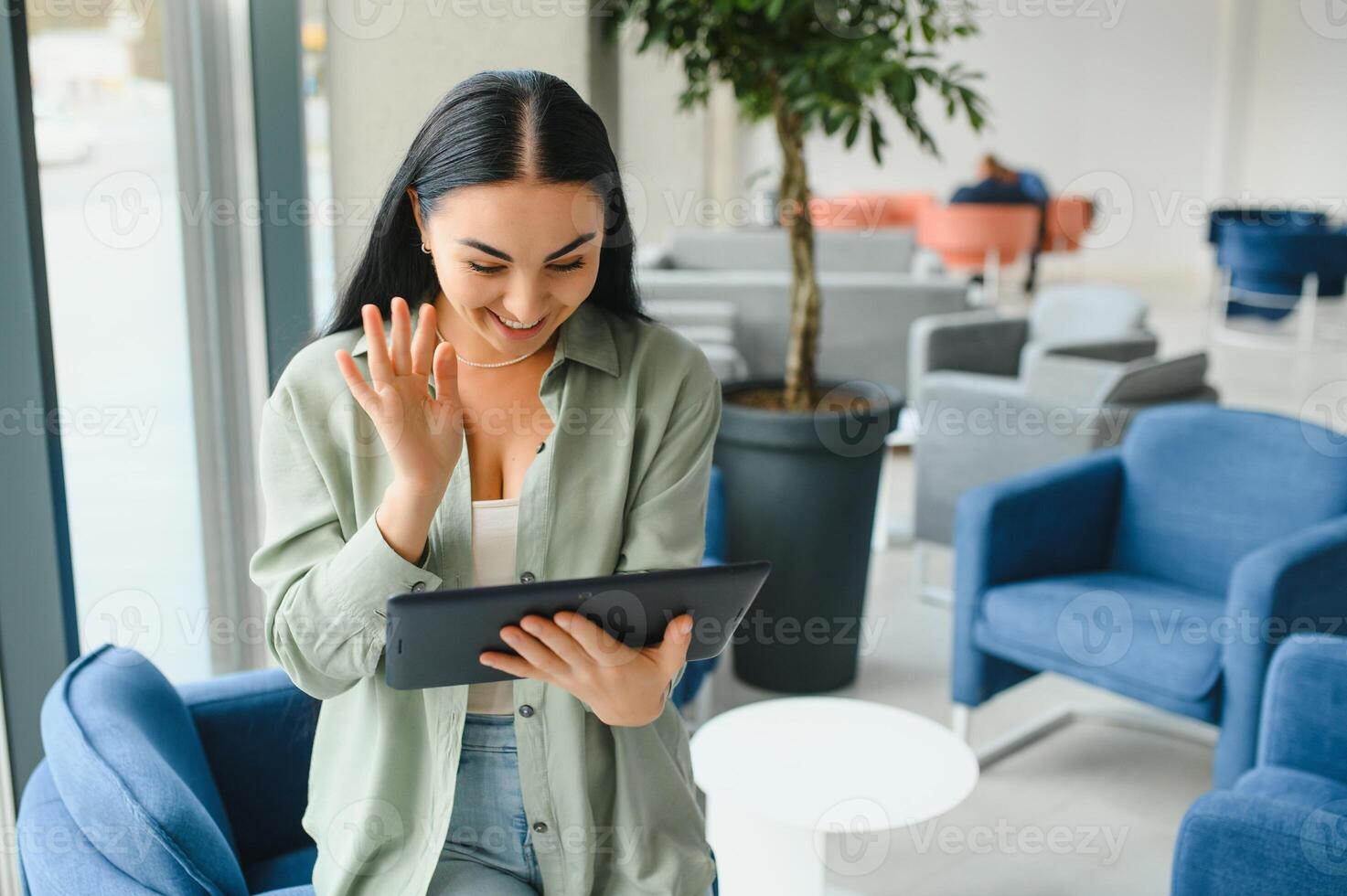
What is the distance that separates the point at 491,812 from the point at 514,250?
1.93 ft

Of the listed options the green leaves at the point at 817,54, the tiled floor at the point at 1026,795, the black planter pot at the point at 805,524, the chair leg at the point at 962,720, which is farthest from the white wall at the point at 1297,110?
the chair leg at the point at 962,720

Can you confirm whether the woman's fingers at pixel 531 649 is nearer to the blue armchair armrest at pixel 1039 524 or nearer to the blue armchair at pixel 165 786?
the blue armchair at pixel 165 786

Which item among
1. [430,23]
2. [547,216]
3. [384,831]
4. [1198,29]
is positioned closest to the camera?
[547,216]

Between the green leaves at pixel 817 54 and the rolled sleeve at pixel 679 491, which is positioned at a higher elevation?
the green leaves at pixel 817 54

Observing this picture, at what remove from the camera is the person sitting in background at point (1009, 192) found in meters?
9.79

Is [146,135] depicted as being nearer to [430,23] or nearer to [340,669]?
[430,23]

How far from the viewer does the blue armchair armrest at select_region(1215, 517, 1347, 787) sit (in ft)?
8.27

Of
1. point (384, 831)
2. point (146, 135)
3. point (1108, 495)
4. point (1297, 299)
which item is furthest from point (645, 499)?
point (1297, 299)

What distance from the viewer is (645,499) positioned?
4.42 feet

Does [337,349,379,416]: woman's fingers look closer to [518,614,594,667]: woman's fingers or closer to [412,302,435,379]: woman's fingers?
[412,302,435,379]: woman's fingers

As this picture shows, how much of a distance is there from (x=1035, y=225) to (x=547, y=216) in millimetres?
9077

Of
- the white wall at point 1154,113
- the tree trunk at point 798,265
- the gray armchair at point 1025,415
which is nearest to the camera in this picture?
the tree trunk at point 798,265

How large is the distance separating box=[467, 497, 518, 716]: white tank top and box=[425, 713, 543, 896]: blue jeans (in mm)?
26

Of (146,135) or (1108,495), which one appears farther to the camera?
(1108,495)
